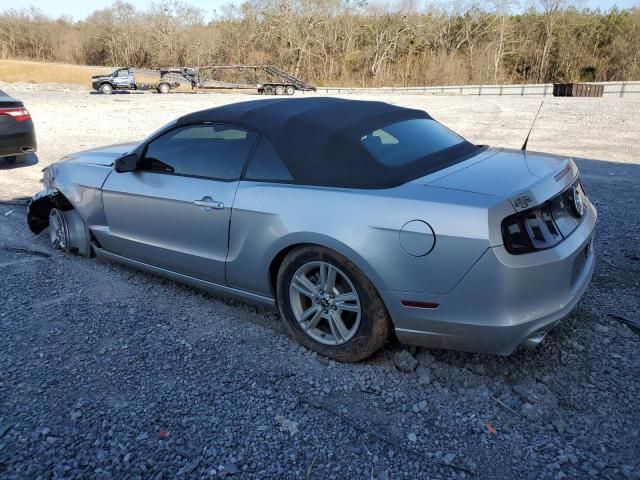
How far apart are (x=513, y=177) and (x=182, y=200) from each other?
2.21m

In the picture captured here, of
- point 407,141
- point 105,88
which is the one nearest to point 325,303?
point 407,141

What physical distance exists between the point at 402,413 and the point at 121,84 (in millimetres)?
34240

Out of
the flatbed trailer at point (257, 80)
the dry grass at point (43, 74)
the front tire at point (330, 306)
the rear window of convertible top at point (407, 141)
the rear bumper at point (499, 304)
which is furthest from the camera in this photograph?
the dry grass at point (43, 74)

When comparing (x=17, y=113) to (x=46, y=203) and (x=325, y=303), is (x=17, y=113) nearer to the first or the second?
(x=46, y=203)

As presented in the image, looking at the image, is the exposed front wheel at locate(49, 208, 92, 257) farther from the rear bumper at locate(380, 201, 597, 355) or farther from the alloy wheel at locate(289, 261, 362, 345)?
the rear bumper at locate(380, 201, 597, 355)

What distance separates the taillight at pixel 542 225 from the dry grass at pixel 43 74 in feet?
159

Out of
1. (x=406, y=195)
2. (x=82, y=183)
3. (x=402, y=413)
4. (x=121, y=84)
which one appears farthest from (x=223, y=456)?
(x=121, y=84)

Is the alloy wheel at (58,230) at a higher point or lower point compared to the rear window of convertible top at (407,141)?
lower

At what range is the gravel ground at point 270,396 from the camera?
2379 millimetres

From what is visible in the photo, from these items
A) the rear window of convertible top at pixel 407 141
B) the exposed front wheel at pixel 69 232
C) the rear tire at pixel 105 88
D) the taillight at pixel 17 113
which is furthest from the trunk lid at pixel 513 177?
the rear tire at pixel 105 88

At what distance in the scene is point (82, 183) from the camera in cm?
454

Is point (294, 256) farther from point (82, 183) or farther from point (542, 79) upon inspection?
point (542, 79)

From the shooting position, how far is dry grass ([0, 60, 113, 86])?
46850mm

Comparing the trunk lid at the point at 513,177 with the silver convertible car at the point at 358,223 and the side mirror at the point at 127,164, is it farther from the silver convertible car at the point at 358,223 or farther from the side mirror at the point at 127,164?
the side mirror at the point at 127,164
